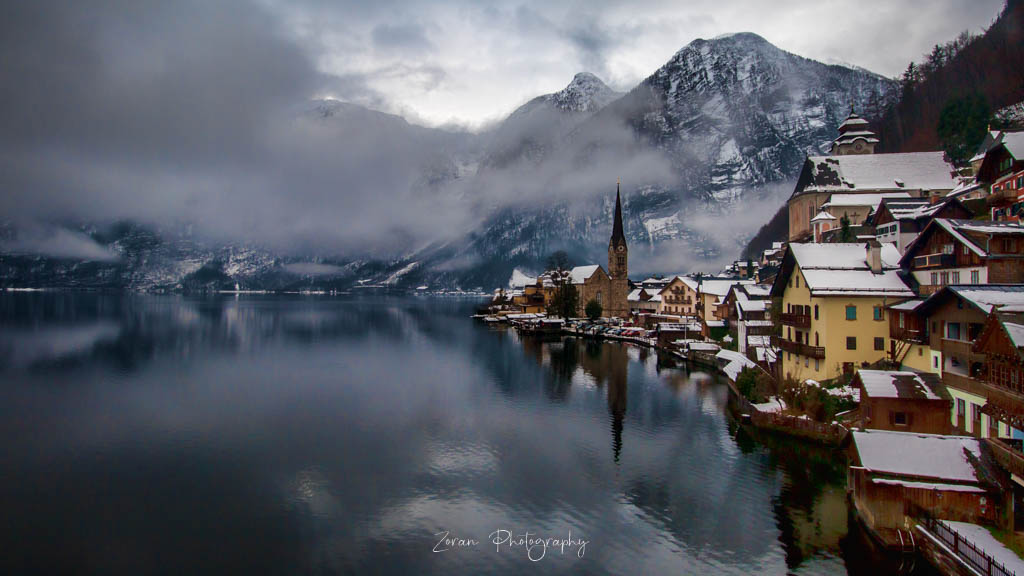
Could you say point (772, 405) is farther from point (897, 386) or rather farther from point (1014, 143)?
point (1014, 143)

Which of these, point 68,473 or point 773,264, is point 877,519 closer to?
point 68,473

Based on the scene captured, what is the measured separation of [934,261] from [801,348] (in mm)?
9072

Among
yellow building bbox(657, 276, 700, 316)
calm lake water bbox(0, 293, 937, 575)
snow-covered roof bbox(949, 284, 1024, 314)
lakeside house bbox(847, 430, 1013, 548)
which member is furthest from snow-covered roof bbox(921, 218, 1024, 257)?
yellow building bbox(657, 276, 700, 316)

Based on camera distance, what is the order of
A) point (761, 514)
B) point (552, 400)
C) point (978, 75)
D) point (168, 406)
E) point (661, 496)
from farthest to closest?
A: point (978, 75)
point (552, 400)
point (168, 406)
point (661, 496)
point (761, 514)

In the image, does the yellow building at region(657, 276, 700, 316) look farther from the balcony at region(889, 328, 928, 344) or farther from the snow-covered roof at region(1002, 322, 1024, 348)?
the snow-covered roof at region(1002, 322, 1024, 348)

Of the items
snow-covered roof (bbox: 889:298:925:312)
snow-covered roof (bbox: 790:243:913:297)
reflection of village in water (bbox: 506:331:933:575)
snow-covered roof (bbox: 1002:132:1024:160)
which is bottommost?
reflection of village in water (bbox: 506:331:933:575)

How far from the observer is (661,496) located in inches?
955

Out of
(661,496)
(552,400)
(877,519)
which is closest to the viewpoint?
(877,519)

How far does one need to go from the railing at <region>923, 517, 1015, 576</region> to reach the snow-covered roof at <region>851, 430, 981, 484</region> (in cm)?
153

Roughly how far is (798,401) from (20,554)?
3601 centimetres

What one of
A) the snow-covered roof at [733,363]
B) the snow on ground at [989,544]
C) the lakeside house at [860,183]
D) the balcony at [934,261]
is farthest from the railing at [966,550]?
the lakeside house at [860,183]

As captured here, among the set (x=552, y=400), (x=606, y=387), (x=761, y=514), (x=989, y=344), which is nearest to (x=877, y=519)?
(x=761, y=514)

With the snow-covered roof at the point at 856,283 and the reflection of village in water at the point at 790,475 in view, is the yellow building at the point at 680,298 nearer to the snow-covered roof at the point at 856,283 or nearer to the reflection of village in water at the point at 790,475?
the reflection of village in water at the point at 790,475

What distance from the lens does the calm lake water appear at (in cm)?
1925
